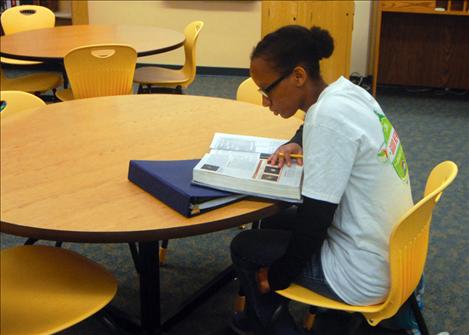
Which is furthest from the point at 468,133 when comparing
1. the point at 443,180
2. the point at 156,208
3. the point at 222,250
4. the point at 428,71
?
the point at 156,208

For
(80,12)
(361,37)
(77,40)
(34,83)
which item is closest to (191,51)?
(77,40)

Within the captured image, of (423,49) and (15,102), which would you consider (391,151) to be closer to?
(15,102)

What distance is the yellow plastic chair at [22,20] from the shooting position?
14.2 feet

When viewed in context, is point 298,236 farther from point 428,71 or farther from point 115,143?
point 428,71

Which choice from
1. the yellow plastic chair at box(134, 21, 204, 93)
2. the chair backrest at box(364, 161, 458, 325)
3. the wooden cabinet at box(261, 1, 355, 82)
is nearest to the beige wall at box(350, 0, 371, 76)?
the wooden cabinet at box(261, 1, 355, 82)

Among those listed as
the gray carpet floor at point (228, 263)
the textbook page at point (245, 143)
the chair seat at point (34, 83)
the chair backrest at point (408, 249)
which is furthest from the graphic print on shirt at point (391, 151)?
the chair seat at point (34, 83)

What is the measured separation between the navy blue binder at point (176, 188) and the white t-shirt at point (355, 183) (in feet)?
0.68

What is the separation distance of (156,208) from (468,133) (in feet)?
10.7

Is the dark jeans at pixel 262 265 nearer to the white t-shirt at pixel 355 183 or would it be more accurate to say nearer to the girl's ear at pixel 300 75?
the white t-shirt at pixel 355 183

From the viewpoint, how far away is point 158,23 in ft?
18.5

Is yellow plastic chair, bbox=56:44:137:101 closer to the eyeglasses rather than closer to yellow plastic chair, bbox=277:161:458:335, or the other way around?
the eyeglasses

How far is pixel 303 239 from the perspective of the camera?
55.2 inches

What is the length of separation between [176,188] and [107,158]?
0.37m

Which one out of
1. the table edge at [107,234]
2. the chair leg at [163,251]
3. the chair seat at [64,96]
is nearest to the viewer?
the table edge at [107,234]
